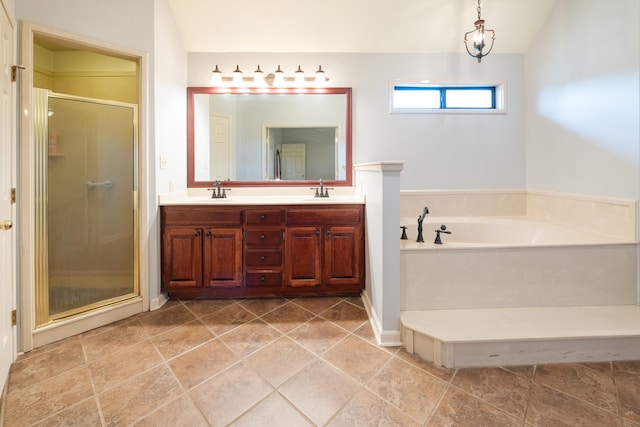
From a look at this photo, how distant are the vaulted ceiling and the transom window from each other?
37 cm

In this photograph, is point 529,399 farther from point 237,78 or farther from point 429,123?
point 237,78

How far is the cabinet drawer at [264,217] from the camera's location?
250 cm

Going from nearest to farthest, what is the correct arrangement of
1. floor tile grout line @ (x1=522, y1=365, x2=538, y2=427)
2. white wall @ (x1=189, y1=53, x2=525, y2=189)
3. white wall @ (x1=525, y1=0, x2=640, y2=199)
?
1. floor tile grout line @ (x1=522, y1=365, x2=538, y2=427)
2. white wall @ (x1=525, y1=0, x2=640, y2=199)
3. white wall @ (x1=189, y1=53, x2=525, y2=189)

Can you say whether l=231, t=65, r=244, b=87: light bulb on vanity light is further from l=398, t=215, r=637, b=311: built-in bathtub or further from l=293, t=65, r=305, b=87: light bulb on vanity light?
l=398, t=215, r=637, b=311: built-in bathtub

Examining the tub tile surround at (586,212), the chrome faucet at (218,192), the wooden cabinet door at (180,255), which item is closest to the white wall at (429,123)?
the tub tile surround at (586,212)

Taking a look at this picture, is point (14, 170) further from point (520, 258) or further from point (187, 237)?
point (520, 258)

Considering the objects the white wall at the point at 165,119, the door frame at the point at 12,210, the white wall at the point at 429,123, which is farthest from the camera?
the white wall at the point at 429,123

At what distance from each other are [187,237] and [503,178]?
3311 millimetres

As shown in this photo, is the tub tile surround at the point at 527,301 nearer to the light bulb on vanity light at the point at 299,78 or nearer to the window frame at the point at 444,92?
the window frame at the point at 444,92

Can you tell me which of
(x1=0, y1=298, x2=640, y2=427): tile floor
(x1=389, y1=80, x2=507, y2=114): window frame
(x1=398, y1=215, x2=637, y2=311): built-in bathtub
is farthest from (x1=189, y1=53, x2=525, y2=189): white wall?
(x1=0, y1=298, x2=640, y2=427): tile floor

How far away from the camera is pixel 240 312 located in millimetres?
2342

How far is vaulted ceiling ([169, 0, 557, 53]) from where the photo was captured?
2.72 meters

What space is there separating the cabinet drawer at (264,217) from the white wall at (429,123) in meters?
1.13

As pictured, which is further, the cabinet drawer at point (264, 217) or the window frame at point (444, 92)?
the window frame at point (444, 92)
